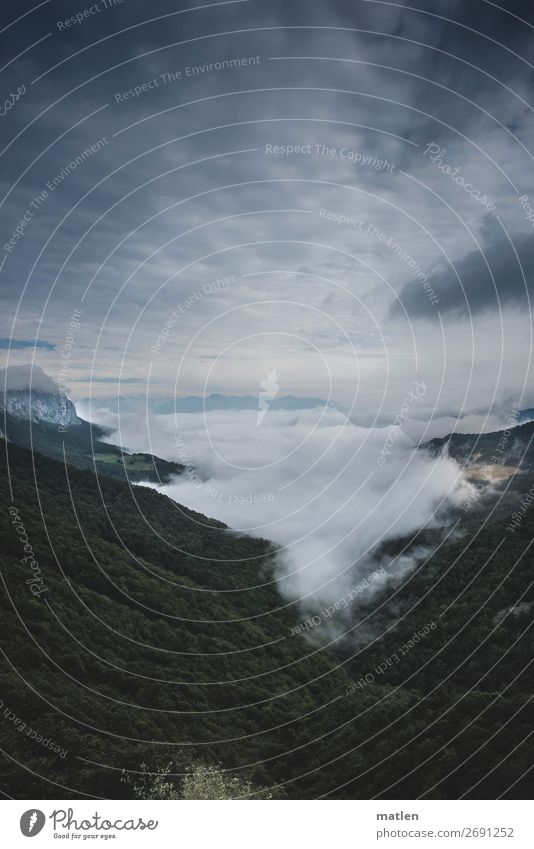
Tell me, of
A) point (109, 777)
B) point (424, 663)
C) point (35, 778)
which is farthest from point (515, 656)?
point (35, 778)

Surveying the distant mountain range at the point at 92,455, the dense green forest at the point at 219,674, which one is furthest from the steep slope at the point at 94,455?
the dense green forest at the point at 219,674

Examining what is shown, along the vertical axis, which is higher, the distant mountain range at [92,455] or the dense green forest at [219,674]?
the distant mountain range at [92,455]

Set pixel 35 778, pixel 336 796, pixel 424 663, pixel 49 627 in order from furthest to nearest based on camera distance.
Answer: pixel 424 663 → pixel 49 627 → pixel 336 796 → pixel 35 778

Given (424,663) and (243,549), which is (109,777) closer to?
(424,663)

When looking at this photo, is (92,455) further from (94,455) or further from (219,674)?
(219,674)

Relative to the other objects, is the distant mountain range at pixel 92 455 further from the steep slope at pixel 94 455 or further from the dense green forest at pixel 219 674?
the dense green forest at pixel 219 674

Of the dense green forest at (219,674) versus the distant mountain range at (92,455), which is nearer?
the dense green forest at (219,674)

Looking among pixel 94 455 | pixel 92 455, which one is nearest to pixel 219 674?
pixel 92 455
